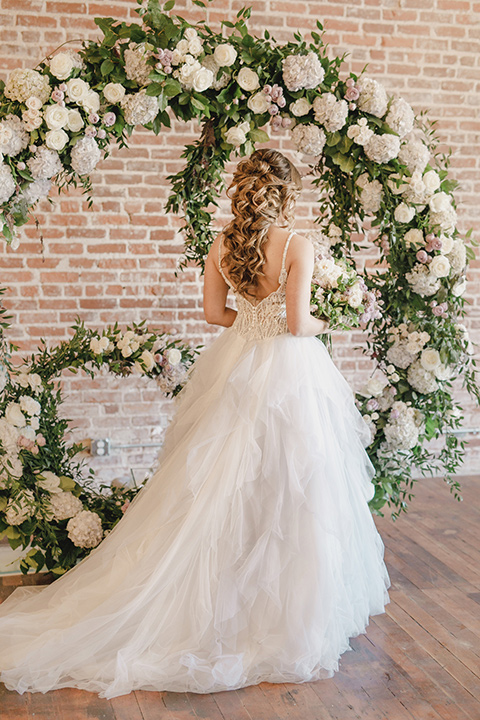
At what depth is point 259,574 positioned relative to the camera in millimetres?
2666

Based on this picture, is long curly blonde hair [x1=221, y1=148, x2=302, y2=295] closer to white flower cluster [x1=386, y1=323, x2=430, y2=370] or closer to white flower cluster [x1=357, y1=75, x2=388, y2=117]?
white flower cluster [x1=357, y1=75, x2=388, y2=117]

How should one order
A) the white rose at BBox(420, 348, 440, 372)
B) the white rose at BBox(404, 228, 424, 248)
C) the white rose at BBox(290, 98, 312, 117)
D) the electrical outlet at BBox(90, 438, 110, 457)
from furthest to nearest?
the electrical outlet at BBox(90, 438, 110, 457) < the white rose at BBox(420, 348, 440, 372) < the white rose at BBox(404, 228, 424, 248) < the white rose at BBox(290, 98, 312, 117)

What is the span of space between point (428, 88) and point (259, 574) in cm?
348

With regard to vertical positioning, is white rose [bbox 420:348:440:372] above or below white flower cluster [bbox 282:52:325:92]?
below

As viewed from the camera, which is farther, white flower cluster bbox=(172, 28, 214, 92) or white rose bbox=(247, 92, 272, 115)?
white rose bbox=(247, 92, 272, 115)

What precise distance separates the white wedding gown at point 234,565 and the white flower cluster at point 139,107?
86cm

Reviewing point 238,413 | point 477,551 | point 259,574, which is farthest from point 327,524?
point 477,551

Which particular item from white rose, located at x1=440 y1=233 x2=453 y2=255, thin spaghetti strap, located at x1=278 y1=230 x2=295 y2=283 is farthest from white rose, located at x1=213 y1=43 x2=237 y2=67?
white rose, located at x1=440 y1=233 x2=453 y2=255

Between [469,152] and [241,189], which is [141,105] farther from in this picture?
[469,152]

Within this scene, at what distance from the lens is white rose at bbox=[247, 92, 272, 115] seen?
3.10 m

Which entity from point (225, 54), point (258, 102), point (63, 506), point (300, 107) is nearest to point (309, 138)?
point (300, 107)

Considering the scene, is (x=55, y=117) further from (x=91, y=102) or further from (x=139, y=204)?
(x=139, y=204)

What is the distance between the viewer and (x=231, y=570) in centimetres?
268

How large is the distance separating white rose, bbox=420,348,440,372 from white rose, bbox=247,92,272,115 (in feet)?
4.36
